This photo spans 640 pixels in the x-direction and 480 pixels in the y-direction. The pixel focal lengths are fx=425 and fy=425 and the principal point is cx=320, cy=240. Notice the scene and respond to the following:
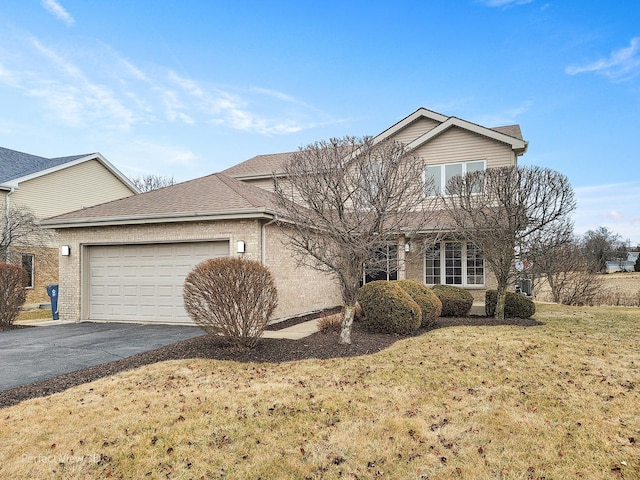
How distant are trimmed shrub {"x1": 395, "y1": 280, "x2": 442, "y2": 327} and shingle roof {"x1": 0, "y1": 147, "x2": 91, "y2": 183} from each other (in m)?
19.0

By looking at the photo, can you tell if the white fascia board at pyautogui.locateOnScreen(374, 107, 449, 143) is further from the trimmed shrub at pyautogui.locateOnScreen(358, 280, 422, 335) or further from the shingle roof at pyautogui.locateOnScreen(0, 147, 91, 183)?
the shingle roof at pyautogui.locateOnScreen(0, 147, 91, 183)

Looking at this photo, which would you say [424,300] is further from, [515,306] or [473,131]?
[473,131]

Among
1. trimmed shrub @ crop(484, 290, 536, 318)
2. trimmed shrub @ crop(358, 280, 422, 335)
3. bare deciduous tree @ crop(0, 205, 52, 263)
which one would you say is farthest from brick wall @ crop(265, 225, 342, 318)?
bare deciduous tree @ crop(0, 205, 52, 263)

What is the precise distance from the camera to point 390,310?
31.2ft

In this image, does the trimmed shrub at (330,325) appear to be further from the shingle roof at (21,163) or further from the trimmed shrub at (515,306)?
the shingle roof at (21,163)

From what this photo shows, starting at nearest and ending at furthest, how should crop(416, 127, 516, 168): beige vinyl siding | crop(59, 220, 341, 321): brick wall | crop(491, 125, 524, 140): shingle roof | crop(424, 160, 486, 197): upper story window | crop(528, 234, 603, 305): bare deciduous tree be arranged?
crop(59, 220, 341, 321): brick wall < crop(416, 127, 516, 168): beige vinyl siding < crop(424, 160, 486, 197): upper story window < crop(491, 125, 524, 140): shingle roof < crop(528, 234, 603, 305): bare deciduous tree

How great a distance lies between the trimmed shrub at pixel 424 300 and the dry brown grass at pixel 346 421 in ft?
9.58

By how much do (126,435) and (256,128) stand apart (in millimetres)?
18046

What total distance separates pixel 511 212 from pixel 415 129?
8.29 meters

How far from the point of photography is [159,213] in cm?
1161

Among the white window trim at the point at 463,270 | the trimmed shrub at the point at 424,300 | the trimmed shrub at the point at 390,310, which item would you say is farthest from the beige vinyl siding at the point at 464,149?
the trimmed shrub at the point at 390,310

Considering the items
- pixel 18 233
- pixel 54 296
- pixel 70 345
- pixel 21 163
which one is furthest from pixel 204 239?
pixel 21 163

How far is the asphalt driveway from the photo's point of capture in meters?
7.00

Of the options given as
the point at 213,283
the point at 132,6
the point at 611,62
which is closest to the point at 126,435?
the point at 213,283
